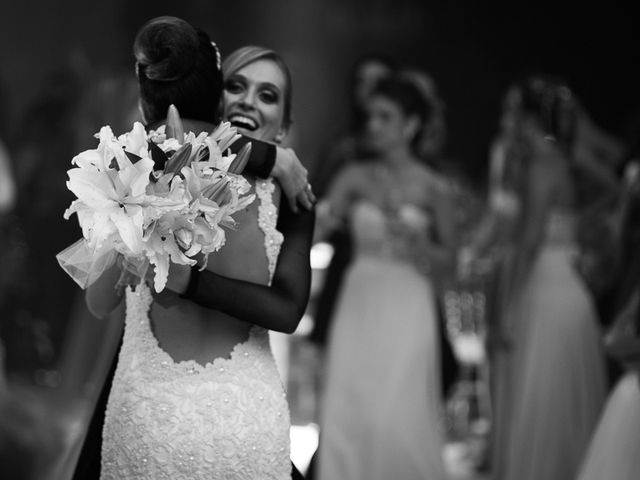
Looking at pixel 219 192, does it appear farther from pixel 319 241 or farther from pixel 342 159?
pixel 319 241

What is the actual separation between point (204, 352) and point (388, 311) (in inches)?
151

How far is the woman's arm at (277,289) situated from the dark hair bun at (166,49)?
450mm

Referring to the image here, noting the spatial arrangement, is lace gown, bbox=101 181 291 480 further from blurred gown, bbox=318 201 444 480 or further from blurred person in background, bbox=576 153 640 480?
blurred gown, bbox=318 201 444 480

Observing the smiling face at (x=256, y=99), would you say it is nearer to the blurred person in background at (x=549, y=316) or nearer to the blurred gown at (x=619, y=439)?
the blurred gown at (x=619, y=439)

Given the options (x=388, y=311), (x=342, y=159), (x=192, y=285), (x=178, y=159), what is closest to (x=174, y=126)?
(x=178, y=159)

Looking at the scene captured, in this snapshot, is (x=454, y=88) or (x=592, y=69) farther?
(x=454, y=88)

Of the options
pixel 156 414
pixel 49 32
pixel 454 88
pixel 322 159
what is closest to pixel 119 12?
pixel 49 32

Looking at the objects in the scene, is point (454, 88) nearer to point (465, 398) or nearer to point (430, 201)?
point (465, 398)

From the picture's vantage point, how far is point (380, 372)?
6695 millimetres

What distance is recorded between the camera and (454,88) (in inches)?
506

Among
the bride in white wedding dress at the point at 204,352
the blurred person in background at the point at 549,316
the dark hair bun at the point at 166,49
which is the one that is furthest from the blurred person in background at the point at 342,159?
the dark hair bun at the point at 166,49

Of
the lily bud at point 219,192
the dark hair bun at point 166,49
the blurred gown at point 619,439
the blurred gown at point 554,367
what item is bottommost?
the blurred gown at point 554,367

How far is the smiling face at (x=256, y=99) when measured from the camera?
3410 mm

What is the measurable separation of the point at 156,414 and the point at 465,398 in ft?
27.6
